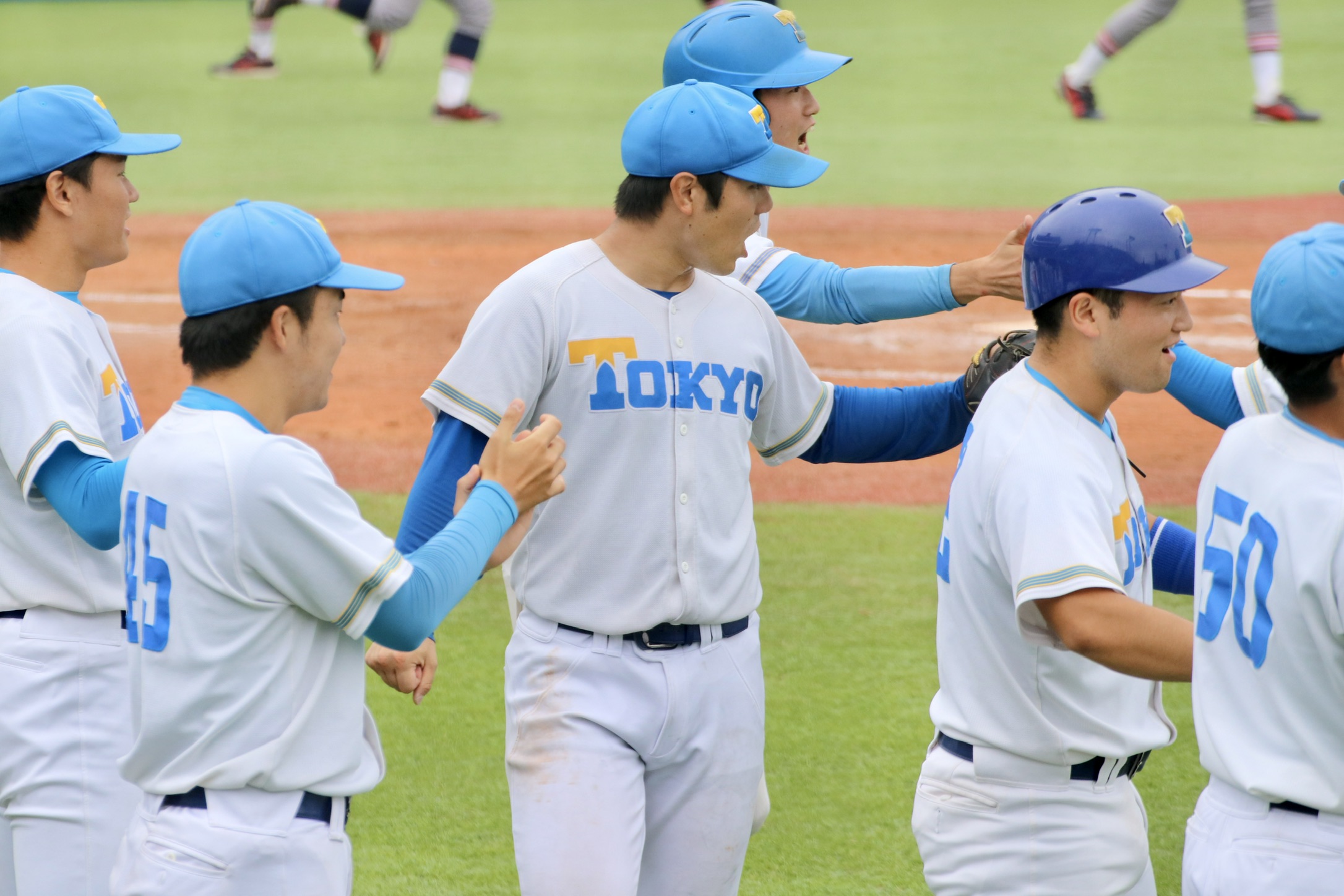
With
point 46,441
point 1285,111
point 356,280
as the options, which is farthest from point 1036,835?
point 1285,111

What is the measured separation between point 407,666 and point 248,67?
1702cm

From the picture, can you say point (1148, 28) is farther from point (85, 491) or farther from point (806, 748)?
point (85, 491)

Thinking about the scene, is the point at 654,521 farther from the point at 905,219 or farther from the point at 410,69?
the point at 410,69

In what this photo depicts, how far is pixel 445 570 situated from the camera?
7.48ft

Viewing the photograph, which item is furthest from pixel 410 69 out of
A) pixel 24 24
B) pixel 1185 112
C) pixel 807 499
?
pixel 807 499

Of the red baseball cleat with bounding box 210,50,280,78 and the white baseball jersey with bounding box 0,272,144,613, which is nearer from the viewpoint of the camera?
the white baseball jersey with bounding box 0,272,144,613

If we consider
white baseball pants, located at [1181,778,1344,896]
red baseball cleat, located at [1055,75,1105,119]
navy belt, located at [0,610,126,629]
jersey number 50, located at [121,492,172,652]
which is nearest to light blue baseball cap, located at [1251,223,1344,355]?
white baseball pants, located at [1181,778,1344,896]

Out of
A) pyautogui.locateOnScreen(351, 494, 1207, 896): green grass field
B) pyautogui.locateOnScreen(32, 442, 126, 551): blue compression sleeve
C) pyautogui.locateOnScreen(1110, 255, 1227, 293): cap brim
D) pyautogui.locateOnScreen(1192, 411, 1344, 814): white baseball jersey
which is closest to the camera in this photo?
pyautogui.locateOnScreen(1192, 411, 1344, 814): white baseball jersey

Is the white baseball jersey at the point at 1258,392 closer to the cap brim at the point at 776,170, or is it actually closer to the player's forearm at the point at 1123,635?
the cap brim at the point at 776,170

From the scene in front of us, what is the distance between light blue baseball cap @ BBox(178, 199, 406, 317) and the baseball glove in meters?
1.29

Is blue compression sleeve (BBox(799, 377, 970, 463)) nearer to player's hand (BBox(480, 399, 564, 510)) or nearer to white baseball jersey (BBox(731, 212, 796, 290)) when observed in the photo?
white baseball jersey (BBox(731, 212, 796, 290))

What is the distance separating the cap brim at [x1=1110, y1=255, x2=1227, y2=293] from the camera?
227cm

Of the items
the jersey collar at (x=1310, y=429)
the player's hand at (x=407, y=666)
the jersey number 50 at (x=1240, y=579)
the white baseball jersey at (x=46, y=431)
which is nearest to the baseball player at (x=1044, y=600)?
the jersey number 50 at (x=1240, y=579)

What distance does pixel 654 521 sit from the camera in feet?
8.97
